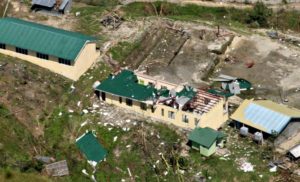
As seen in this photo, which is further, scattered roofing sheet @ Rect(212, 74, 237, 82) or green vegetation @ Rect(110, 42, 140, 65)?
green vegetation @ Rect(110, 42, 140, 65)

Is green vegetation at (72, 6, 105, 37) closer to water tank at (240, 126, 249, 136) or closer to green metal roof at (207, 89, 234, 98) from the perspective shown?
green metal roof at (207, 89, 234, 98)

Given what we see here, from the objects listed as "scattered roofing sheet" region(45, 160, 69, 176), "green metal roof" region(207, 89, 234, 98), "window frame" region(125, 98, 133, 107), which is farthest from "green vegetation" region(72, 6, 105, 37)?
"scattered roofing sheet" region(45, 160, 69, 176)

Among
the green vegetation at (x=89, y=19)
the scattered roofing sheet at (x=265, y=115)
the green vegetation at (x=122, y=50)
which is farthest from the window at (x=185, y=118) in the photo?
the green vegetation at (x=89, y=19)

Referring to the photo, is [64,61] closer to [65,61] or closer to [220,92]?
[65,61]

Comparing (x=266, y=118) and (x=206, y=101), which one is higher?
(x=206, y=101)

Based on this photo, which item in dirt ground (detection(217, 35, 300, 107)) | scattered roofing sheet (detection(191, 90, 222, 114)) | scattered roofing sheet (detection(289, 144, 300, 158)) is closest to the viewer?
scattered roofing sheet (detection(289, 144, 300, 158))

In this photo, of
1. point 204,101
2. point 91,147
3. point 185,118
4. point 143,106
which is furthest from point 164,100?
point 91,147

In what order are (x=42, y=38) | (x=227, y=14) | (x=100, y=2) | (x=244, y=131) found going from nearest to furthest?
1. (x=244, y=131)
2. (x=42, y=38)
3. (x=100, y=2)
4. (x=227, y=14)
